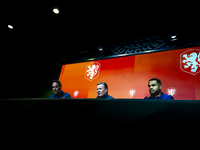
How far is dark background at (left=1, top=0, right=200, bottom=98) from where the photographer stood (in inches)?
87.4

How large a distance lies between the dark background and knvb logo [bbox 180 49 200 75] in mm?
387

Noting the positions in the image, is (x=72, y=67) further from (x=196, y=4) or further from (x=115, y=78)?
(x=196, y=4)


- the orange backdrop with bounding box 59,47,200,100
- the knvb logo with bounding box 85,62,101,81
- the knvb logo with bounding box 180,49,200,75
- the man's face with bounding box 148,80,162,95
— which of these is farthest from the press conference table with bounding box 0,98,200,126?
the knvb logo with bounding box 85,62,101,81

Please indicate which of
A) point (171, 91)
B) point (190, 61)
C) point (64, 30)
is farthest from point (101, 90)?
point (64, 30)

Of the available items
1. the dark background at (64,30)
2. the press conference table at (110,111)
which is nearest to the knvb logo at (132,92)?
the dark background at (64,30)

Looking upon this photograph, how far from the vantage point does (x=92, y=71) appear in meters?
2.91

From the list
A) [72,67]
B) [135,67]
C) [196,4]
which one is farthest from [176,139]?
[72,67]

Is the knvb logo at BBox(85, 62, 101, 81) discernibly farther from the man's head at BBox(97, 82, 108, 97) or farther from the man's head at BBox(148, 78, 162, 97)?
the man's head at BBox(148, 78, 162, 97)

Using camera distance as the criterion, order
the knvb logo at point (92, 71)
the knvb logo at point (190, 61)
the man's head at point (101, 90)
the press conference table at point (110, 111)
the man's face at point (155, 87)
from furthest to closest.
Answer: the knvb logo at point (92, 71) < the man's head at point (101, 90) < the knvb logo at point (190, 61) < the man's face at point (155, 87) < the press conference table at point (110, 111)

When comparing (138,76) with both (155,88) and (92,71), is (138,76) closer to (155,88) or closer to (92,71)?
(155,88)

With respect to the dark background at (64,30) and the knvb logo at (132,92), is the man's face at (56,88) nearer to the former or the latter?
the dark background at (64,30)

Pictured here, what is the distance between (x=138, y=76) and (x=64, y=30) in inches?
86.7

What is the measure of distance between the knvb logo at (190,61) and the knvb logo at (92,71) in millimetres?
1827

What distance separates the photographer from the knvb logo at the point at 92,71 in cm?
284
